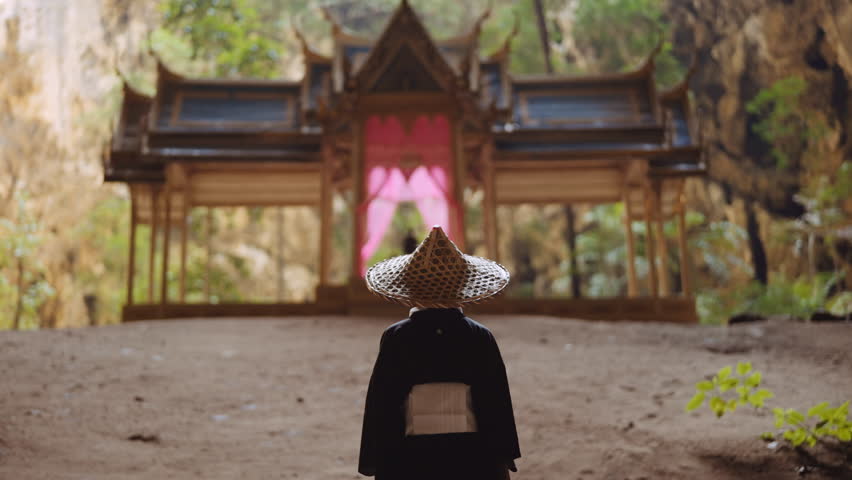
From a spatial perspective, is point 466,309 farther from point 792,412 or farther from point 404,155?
point 792,412

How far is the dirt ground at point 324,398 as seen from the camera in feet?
13.1

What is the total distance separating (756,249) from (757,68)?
5.40 m

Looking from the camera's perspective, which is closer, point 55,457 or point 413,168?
point 55,457

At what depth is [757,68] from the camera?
20484 millimetres

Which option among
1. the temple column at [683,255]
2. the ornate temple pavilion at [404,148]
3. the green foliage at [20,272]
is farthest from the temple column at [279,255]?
the temple column at [683,255]

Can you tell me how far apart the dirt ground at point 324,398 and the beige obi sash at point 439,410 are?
5.87ft

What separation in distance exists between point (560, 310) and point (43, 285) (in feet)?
51.8

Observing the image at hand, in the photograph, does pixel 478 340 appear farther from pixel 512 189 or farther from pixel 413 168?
pixel 512 189

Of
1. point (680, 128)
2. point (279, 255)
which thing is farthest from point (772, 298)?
point (279, 255)

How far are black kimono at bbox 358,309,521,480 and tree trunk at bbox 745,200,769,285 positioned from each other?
1985cm

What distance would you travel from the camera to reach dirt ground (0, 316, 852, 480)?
4.00 m

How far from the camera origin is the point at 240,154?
1207cm

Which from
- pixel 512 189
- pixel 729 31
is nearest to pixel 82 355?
pixel 512 189

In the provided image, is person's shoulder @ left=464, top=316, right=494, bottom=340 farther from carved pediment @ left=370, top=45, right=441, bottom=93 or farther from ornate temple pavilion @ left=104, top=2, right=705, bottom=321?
carved pediment @ left=370, top=45, right=441, bottom=93
